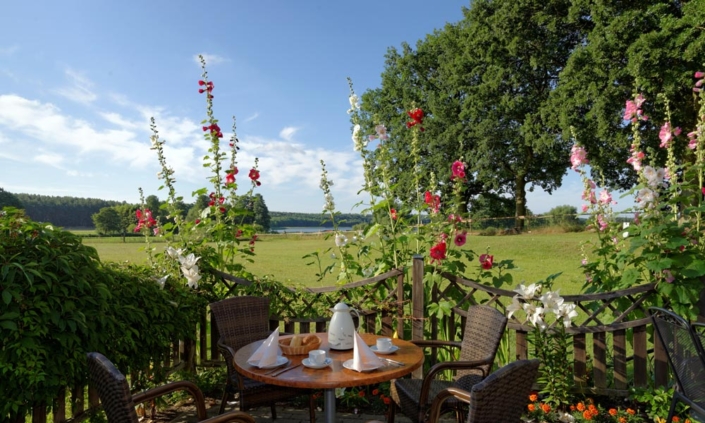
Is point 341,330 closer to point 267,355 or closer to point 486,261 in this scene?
point 267,355

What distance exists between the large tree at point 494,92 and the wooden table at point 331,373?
13.4 m

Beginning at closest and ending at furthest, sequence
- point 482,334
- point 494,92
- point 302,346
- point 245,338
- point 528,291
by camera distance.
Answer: point 302,346 < point 482,334 < point 528,291 < point 245,338 < point 494,92

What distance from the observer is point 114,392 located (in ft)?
5.08

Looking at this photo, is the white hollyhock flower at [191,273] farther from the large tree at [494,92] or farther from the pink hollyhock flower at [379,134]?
the large tree at [494,92]

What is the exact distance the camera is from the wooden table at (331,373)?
1971mm

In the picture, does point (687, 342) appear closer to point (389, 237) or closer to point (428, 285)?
point (428, 285)

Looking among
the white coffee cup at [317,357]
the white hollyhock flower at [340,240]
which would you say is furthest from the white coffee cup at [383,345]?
the white hollyhock flower at [340,240]

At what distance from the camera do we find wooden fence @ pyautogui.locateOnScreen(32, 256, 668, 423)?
10.7 feet

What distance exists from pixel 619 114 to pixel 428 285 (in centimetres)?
1362

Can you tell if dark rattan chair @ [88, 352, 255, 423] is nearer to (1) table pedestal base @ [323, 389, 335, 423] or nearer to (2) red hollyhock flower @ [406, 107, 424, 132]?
(1) table pedestal base @ [323, 389, 335, 423]

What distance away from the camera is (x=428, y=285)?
3619mm

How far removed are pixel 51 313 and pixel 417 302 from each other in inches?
97.6

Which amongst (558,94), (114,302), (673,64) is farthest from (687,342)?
(558,94)

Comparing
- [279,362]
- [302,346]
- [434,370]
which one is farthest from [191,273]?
[434,370]
